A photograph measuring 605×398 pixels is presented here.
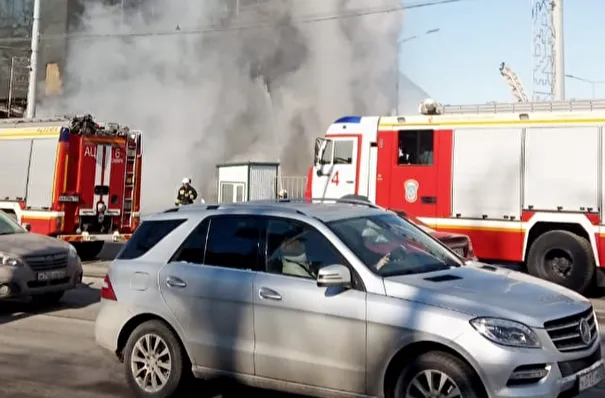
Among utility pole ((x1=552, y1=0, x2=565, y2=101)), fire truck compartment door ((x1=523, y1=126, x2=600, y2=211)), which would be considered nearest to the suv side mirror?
fire truck compartment door ((x1=523, y1=126, x2=600, y2=211))

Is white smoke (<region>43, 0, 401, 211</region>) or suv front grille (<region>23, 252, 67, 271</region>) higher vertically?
white smoke (<region>43, 0, 401, 211</region>)

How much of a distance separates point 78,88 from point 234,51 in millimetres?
7722

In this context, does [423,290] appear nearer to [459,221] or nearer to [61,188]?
[459,221]

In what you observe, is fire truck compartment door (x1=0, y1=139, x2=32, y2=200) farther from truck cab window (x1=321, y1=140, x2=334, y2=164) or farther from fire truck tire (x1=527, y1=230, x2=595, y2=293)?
fire truck tire (x1=527, y1=230, x2=595, y2=293)

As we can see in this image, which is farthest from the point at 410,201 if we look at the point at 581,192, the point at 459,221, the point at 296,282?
the point at 296,282

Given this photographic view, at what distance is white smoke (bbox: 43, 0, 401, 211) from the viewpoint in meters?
27.9

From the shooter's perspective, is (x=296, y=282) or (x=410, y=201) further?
(x=410, y=201)

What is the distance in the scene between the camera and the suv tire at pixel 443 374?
3932mm

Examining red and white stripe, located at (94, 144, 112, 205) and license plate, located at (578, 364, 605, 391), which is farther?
red and white stripe, located at (94, 144, 112, 205)

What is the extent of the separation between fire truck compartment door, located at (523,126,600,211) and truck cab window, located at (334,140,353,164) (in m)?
3.36

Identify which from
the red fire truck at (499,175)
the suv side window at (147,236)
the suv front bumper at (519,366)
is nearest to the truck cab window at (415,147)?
the red fire truck at (499,175)

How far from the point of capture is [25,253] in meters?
8.89

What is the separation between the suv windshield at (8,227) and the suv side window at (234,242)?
224 inches

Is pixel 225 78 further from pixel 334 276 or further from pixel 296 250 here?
pixel 334 276
